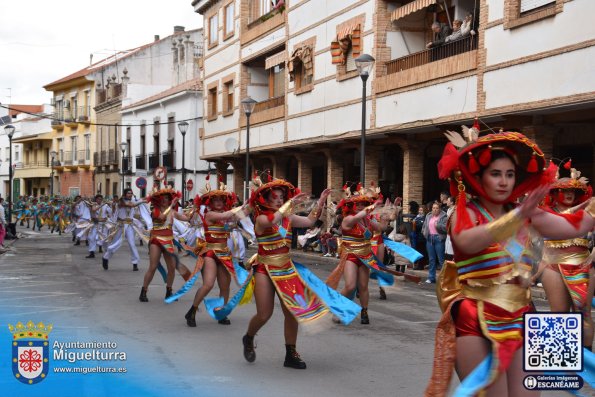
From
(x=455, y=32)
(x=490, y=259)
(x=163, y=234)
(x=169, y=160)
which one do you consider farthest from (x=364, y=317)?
(x=169, y=160)

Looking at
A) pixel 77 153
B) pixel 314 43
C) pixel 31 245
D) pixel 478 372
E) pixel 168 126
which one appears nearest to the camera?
pixel 478 372

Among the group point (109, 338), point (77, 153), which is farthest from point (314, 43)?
point (77, 153)

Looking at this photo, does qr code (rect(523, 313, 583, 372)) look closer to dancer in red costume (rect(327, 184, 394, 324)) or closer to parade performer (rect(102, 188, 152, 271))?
dancer in red costume (rect(327, 184, 394, 324))

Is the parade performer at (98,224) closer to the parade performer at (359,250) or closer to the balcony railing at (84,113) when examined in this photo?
the parade performer at (359,250)

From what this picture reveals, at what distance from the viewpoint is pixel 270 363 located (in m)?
8.38

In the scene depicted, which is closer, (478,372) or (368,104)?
(478,372)

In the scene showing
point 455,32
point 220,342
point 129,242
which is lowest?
point 220,342

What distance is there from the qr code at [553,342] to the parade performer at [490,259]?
0.13 m

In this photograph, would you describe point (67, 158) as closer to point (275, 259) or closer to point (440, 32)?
point (440, 32)

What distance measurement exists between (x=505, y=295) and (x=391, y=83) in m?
19.0

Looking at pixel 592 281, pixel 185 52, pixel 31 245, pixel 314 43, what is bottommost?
pixel 31 245

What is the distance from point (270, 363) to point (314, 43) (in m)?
21.4

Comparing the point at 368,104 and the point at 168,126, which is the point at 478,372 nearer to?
the point at 368,104

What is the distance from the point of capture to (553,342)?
4.36m
